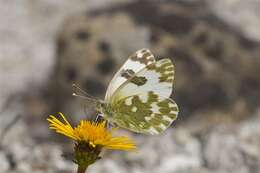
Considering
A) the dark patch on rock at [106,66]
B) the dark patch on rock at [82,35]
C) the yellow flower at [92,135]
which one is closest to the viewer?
the yellow flower at [92,135]

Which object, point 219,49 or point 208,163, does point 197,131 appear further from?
point 219,49

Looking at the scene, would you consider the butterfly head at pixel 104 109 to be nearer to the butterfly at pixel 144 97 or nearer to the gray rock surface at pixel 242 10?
the butterfly at pixel 144 97

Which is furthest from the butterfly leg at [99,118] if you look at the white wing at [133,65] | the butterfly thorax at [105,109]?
the white wing at [133,65]

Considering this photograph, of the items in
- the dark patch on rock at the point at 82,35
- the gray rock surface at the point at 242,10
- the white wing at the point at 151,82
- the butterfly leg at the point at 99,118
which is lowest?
the gray rock surface at the point at 242,10

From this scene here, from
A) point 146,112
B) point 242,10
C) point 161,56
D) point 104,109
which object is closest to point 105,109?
point 104,109

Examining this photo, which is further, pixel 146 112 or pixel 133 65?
pixel 133 65

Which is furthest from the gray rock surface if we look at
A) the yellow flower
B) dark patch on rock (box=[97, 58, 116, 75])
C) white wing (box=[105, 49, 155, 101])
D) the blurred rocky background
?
the yellow flower

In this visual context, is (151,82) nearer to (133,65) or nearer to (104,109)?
(133,65)
